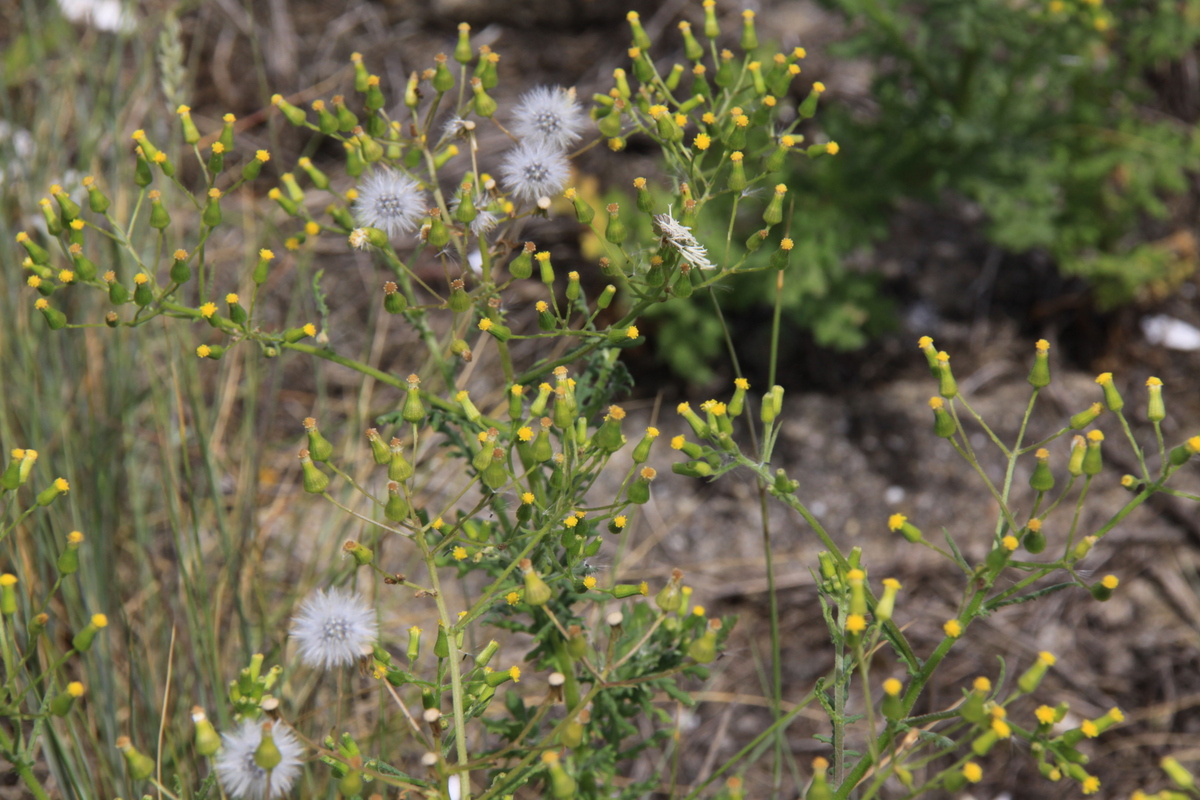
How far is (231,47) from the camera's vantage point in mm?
4895

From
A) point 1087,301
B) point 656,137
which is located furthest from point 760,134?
point 1087,301

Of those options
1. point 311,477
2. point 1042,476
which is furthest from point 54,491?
point 1042,476

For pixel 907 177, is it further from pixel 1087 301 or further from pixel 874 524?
pixel 874 524

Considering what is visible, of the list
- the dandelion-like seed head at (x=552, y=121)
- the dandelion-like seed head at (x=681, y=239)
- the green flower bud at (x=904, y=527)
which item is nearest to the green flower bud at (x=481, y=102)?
the dandelion-like seed head at (x=552, y=121)

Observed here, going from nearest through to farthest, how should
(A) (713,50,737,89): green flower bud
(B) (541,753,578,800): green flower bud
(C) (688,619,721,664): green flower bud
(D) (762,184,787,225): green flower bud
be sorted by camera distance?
(B) (541,753,578,800): green flower bud < (C) (688,619,721,664): green flower bud < (D) (762,184,787,225): green flower bud < (A) (713,50,737,89): green flower bud

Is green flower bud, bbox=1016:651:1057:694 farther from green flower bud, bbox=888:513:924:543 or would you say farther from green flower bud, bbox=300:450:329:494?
green flower bud, bbox=300:450:329:494

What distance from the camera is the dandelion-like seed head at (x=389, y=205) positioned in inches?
79.2

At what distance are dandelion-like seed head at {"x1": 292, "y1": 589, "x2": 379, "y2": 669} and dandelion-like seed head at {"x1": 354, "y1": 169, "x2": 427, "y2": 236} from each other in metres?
0.76

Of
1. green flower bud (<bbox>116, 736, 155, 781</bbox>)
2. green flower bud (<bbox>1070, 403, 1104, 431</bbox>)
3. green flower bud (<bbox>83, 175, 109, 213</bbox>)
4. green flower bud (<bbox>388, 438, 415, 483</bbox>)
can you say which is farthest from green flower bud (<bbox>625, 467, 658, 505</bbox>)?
green flower bud (<bbox>83, 175, 109, 213</bbox>)

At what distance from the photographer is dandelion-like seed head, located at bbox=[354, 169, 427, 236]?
2.01 metres

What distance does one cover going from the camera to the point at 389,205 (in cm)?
202

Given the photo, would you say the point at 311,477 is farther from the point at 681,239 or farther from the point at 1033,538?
the point at 1033,538

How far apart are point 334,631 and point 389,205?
868 mm

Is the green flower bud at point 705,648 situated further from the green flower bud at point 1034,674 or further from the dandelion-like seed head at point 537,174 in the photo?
the dandelion-like seed head at point 537,174
